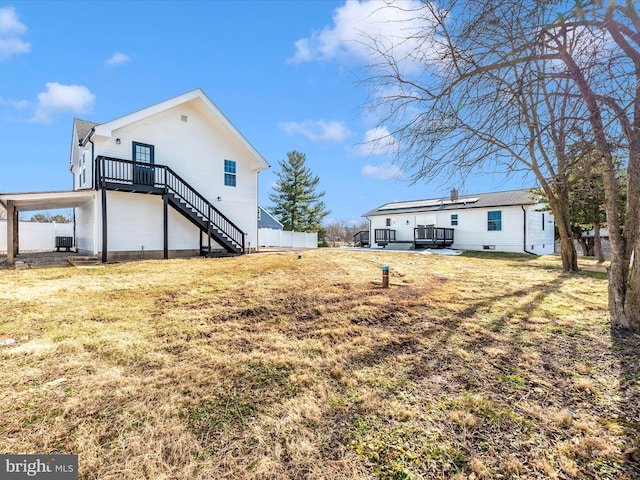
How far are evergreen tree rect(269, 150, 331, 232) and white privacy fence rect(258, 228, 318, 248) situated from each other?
21.8 feet

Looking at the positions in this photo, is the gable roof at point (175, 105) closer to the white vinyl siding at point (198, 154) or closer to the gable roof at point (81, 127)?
the gable roof at point (81, 127)

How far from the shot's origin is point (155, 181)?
11.9 metres

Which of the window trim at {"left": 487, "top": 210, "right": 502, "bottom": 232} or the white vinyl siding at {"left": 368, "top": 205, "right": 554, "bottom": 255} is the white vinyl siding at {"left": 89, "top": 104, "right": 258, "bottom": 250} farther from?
the window trim at {"left": 487, "top": 210, "right": 502, "bottom": 232}

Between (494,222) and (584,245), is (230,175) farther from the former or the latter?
(584,245)

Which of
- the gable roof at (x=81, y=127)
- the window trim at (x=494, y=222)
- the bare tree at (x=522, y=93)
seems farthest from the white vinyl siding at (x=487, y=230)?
the gable roof at (x=81, y=127)

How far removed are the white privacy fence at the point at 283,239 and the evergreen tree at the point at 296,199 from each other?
663 centimetres

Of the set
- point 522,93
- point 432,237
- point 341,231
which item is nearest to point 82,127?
point 522,93

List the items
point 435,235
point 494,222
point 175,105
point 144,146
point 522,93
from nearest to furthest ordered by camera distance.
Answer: point 522,93 < point 144,146 < point 175,105 < point 494,222 < point 435,235

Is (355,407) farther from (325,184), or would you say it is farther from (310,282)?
(325,184)

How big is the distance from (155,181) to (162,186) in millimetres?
398

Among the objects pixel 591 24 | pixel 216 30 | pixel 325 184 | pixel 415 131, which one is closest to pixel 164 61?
pixel 216 30

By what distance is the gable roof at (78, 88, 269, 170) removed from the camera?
1091 cm

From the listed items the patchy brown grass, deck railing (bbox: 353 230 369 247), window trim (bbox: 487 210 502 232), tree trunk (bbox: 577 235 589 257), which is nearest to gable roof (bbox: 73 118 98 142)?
the patchy brown grass

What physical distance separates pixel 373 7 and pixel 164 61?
15347 millimetres
